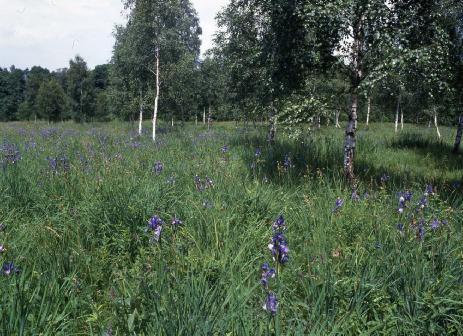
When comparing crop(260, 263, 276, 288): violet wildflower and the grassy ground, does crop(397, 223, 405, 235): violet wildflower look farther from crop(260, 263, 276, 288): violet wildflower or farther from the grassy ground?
crop(260, 263, 276, 288): violet wildflower

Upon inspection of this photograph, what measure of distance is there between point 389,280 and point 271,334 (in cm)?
123

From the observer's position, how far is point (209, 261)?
3.24 metres

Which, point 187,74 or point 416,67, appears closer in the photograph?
point 416,67

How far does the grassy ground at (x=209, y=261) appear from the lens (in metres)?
2.48

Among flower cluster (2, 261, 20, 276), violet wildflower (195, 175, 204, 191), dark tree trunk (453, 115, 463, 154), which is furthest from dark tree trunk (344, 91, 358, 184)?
dark tree trunk (453, 115, 463, 154)

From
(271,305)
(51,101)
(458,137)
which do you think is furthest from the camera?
(51,101)

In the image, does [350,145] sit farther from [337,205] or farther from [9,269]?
[9,269]

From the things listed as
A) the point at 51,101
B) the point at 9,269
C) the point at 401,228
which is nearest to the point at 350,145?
the point at 401,228

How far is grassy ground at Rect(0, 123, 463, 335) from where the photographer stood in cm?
248

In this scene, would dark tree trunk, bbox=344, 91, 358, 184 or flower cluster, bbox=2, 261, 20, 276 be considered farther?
dark tree trunk, bbox=344, 91, 358, 184

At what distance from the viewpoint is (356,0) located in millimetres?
6527

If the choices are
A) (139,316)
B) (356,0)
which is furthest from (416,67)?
(139,316)

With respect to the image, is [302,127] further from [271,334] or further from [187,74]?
[187,74]

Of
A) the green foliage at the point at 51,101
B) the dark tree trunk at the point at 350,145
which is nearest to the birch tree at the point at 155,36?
the dark tree trunk at the point at 350,145
